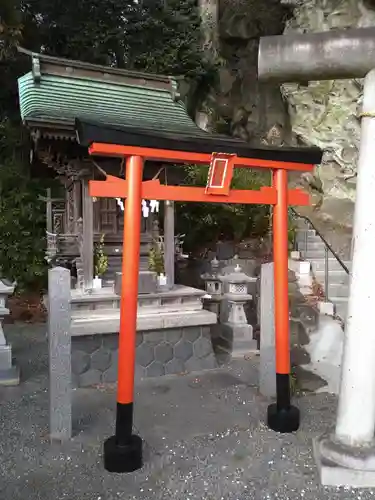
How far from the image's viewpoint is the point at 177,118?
8695 mm

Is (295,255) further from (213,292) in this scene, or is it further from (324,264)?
(213,292)

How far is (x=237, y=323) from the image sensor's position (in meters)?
7.98

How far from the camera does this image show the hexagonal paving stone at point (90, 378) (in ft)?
21.0

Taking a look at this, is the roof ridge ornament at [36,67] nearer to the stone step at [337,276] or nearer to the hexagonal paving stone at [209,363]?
the hexagonal paving stone at [209,363]

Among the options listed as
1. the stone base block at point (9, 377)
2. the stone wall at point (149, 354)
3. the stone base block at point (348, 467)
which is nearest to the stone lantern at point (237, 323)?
the stone wall at point (149, 354)

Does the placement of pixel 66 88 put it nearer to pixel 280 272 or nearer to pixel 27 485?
pixel 280 272

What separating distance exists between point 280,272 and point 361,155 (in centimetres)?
158

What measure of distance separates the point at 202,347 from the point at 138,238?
144 inches

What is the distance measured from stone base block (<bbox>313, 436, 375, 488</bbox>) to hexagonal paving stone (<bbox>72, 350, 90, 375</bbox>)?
3.76 meters

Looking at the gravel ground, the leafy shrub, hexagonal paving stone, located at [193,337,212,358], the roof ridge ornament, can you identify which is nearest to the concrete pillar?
the gravel ground

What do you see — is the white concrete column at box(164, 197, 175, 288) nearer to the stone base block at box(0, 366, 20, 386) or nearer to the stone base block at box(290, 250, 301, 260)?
the stone base block at box(0, 366, 20, 386)

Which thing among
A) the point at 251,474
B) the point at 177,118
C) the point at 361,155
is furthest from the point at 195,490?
the point at 177,118

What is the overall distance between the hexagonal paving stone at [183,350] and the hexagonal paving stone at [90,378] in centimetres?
124

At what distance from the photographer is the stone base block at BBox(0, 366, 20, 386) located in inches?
245
